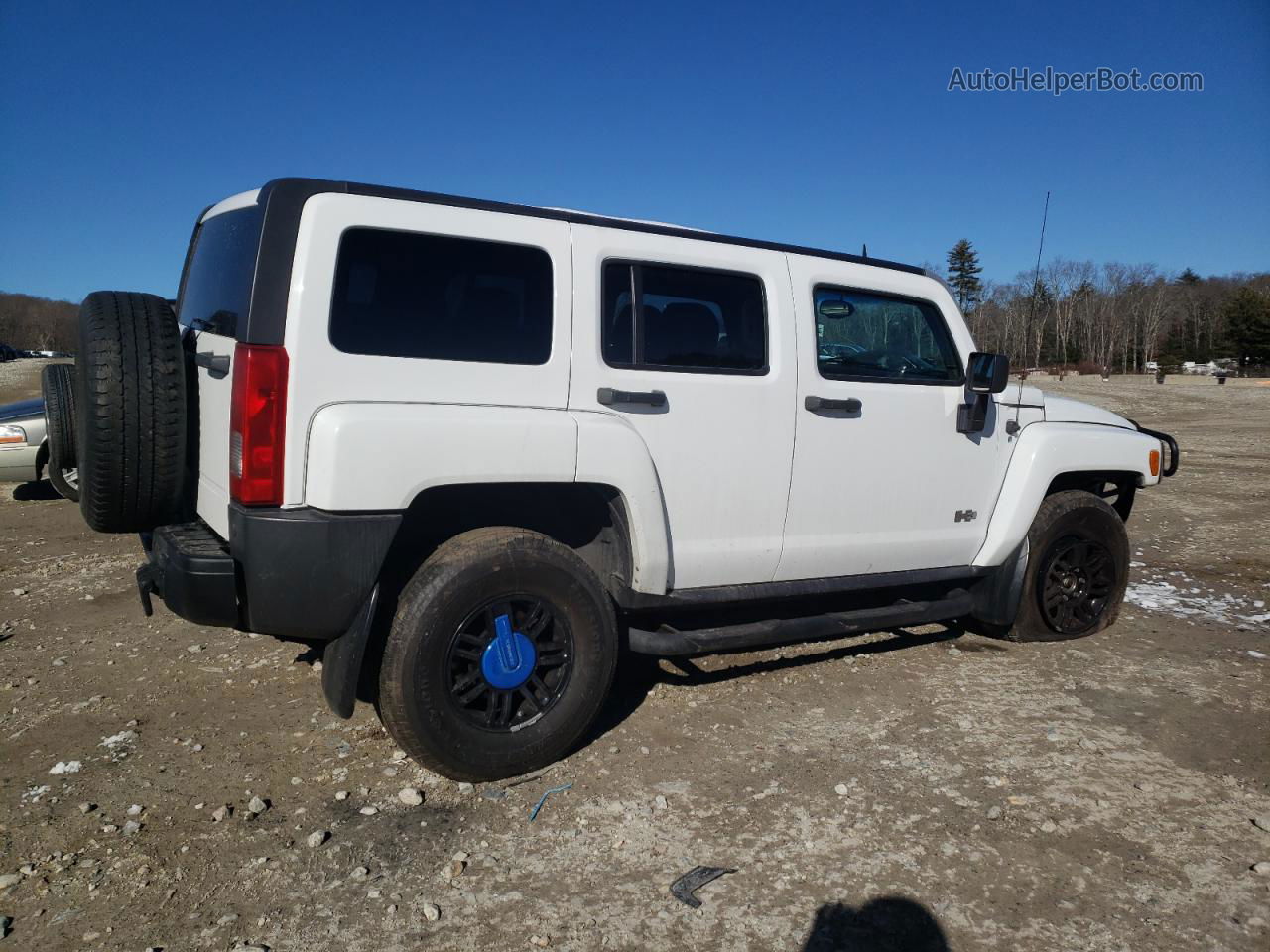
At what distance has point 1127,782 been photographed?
3.50m

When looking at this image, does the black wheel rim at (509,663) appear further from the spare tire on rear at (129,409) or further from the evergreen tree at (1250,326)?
the evergreen tree at (1250,326)

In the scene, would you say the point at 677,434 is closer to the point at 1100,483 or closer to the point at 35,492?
the point at 1100,483

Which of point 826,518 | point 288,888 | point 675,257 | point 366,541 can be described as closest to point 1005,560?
point 826,518

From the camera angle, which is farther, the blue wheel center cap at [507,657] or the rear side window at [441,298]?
the blue wheel center cap at [507,657]

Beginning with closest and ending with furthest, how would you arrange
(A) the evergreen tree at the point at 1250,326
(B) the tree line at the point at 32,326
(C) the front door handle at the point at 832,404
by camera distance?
(C) the front door handle at the point at 832,404
(A) the evergreen tree at the point at 1250,326
(B) the tree line at the point at 32,326

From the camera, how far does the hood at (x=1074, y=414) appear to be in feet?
16.4

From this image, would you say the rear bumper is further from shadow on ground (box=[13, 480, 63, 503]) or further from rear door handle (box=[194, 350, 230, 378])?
shadow on ground (box=[13, 480, 63, 503])

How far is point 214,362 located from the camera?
128 inches

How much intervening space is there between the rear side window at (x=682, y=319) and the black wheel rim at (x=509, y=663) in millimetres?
1069

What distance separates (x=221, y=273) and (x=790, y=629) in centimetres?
284

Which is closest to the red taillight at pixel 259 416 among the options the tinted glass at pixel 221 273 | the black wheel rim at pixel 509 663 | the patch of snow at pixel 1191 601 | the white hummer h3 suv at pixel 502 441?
the white hummer h3 suv at pixel 502 441

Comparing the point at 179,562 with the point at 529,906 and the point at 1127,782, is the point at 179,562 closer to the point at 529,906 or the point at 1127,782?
the point at 529,906

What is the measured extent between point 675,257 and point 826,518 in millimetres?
1404

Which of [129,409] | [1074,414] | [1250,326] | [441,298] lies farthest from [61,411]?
[1250,326]
